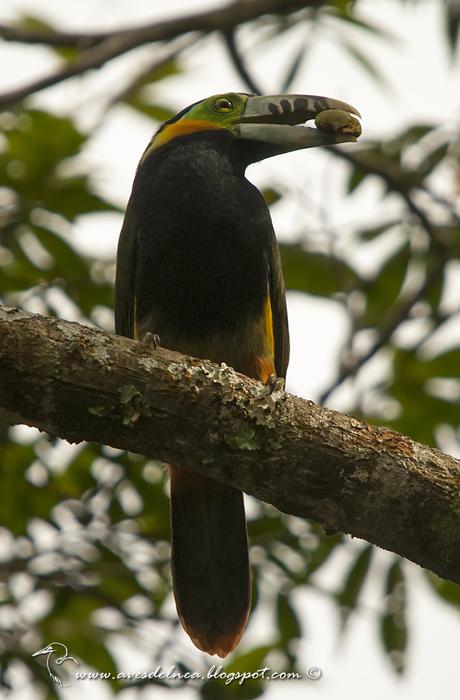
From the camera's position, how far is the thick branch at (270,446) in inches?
94.8

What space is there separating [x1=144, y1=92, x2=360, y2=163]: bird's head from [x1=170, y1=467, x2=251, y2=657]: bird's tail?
1.25 m

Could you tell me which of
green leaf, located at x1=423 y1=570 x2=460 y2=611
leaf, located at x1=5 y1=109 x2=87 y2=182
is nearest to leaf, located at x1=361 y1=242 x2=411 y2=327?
green leaf, located at x1=423 y1=570 x2=460 y2=611

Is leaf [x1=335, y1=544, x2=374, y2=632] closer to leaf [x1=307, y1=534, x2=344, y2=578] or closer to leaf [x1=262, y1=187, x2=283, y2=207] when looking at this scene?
leaf [x1=307, y1=534, x2=344, y2=578]

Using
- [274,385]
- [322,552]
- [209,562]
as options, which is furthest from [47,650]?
[274,385]

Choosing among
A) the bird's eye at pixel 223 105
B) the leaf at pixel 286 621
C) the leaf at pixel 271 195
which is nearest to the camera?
the leaf at pixel 286 621

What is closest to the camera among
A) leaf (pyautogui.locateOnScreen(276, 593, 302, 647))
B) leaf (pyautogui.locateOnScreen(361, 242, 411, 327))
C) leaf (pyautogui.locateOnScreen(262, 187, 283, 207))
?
leaf (pyautogui.locateOnScreen(276, 593, 302, 647))

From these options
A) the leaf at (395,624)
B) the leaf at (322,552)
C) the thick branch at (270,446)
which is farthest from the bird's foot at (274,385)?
the leaf at (395,624)

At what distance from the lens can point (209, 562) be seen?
11.4 ft

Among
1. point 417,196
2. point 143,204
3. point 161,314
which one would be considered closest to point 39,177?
point 143,204

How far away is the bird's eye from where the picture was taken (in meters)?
4.08

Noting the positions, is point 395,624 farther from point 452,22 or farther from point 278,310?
point 452,22

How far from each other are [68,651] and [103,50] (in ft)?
7.10

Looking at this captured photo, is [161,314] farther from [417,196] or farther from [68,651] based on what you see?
[417,196]

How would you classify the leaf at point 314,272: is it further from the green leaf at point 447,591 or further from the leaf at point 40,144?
the green leaf at point 447,591
